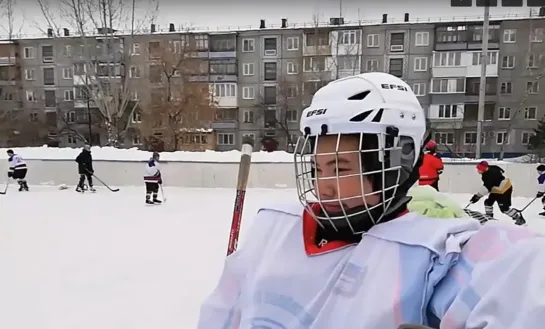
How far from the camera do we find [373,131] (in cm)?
69

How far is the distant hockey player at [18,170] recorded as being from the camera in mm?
9227

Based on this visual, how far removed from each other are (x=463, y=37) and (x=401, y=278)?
2151 cm

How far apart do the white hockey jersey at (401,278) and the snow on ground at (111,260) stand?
1.30ft

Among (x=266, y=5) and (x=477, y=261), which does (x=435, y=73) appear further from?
(x=477, y=261)

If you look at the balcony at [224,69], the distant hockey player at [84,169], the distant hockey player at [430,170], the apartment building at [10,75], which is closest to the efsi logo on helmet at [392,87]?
the distant hockey player at [430,170]

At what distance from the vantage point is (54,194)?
29.0 feet

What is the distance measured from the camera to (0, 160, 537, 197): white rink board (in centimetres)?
857

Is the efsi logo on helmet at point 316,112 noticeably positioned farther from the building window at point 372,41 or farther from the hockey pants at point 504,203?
the building window at point 372,41

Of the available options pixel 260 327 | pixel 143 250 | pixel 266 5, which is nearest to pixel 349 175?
pixel 260 327

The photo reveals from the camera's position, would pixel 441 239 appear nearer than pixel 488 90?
Yes

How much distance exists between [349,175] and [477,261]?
22 centimetres

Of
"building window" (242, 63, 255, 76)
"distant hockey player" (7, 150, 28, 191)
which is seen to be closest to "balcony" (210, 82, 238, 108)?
"building window" (242, 63, 255, 76)

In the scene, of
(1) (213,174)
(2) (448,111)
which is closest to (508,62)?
(2) (448,111)

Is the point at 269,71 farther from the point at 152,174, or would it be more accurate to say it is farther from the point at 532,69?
the point at 152,174
